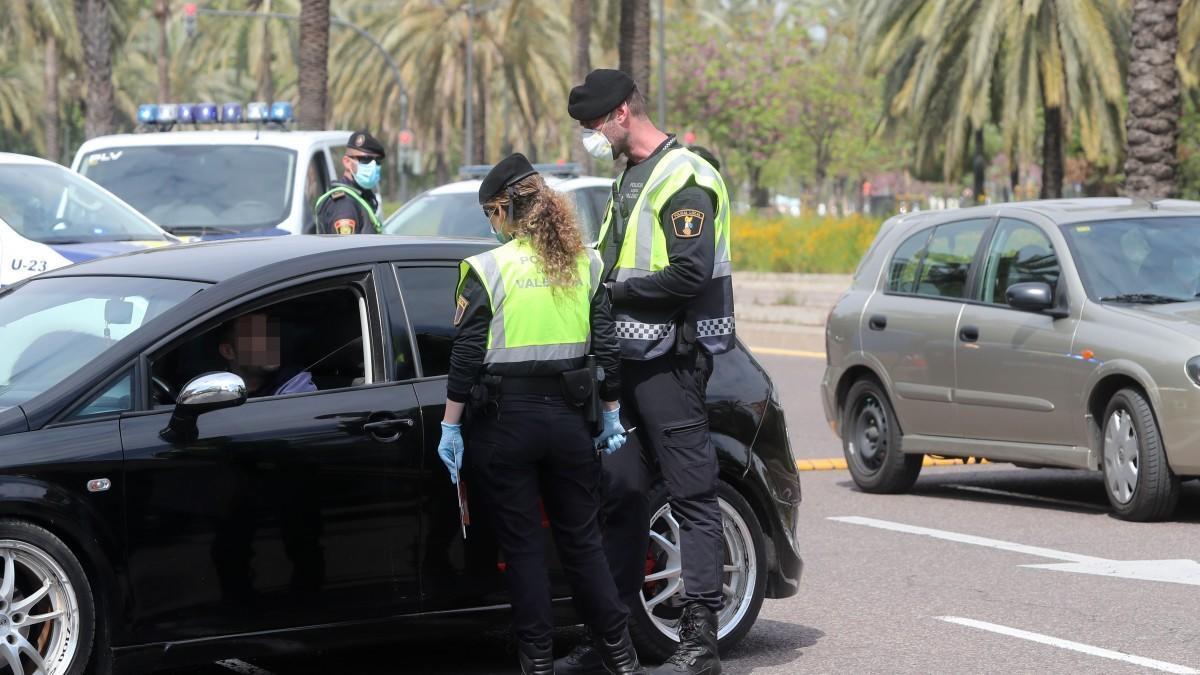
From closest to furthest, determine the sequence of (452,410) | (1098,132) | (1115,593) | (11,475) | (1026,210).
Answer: (11,475) → (452,410) → (1115,593) → (1026,210) → (1098,132)

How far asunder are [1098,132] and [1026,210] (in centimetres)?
2215

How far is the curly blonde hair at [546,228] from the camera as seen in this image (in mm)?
5582

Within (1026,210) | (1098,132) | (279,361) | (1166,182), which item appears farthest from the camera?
(1098,132)

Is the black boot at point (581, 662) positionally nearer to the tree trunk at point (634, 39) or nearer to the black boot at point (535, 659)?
the black boot at point (535, 659)

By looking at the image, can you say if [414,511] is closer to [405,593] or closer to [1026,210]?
[405,593]

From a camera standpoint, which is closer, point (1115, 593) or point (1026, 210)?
point (1115, 593)

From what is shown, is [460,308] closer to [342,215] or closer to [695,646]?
[695,646]

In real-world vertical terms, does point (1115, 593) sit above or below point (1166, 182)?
below

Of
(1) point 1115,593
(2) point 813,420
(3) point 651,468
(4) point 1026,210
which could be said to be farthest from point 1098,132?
(3) point 651,468

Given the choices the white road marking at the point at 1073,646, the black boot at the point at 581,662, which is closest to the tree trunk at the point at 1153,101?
the white road marking at the point at 1073,646

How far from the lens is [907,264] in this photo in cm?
1159

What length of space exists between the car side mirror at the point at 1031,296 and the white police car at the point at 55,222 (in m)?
5.23

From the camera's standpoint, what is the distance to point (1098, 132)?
1257 inches

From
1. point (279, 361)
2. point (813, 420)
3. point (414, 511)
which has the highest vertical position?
point (279, 361)
